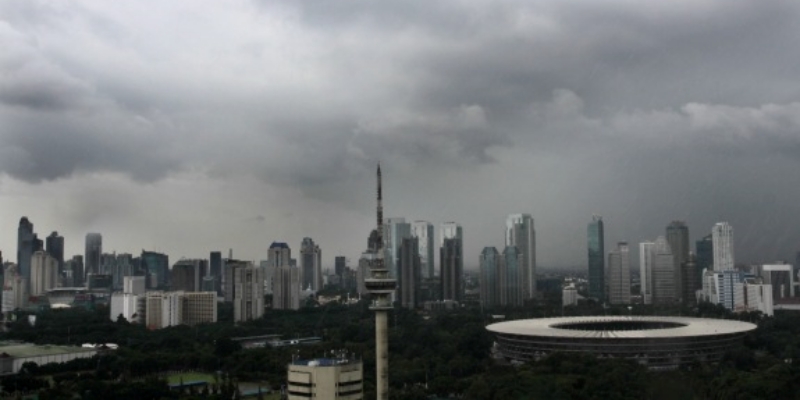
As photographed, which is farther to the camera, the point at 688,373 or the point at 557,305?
the point at 557,305

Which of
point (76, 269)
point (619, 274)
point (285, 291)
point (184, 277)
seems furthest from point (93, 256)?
point (619, 274)

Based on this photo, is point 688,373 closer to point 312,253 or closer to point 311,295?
point 311,295

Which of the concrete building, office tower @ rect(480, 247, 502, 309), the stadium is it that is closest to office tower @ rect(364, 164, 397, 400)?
the concrete building

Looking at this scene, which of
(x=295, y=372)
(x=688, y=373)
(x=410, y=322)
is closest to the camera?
(x=295, y=372)

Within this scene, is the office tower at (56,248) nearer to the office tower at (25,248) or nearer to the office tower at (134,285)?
the office tower at (25,248)

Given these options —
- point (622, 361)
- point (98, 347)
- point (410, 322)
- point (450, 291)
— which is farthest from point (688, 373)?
point (450, 291)
